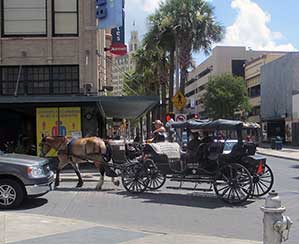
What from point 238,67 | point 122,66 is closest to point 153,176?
point 122,66

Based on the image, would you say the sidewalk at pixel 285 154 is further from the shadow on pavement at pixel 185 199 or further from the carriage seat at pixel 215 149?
the carriage seat at pixel 215 149

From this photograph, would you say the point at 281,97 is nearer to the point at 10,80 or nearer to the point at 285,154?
the point at 285,154

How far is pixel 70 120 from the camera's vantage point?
77.2 ft

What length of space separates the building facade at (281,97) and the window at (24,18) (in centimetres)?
3701

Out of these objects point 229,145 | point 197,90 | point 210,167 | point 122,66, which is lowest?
point 210,167

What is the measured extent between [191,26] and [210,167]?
21.9 metres

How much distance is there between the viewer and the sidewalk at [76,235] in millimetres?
8438

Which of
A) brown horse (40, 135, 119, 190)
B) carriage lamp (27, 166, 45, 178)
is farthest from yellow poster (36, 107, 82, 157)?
carriage lamp (27, 166, 45, 178)

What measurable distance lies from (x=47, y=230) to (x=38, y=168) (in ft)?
10.8

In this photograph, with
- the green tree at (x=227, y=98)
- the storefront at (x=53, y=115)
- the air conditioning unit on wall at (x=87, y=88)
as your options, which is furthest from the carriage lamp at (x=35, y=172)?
the green tree at (x=227, y=98)

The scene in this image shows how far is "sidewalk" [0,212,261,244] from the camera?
8.44m

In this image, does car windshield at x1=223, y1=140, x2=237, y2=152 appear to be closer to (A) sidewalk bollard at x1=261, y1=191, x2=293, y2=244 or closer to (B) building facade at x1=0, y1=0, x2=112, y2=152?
(A) sidewalk bollard at x1=261, y1=191, x2=293, y2=244

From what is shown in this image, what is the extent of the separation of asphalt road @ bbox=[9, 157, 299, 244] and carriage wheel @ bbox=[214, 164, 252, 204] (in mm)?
221

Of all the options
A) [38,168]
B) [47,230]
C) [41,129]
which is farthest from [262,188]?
[41,129]
